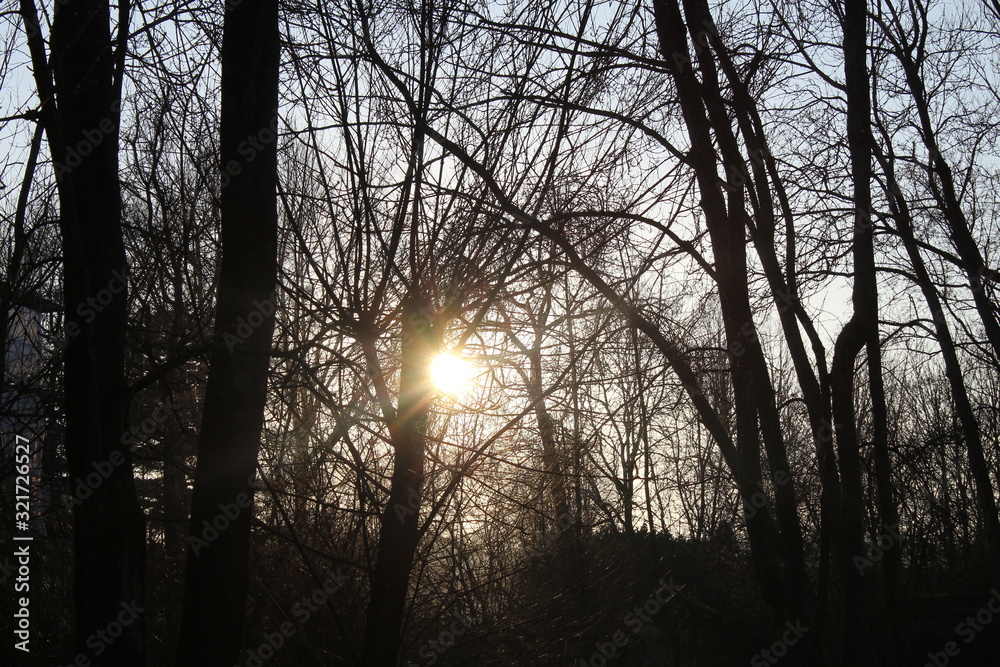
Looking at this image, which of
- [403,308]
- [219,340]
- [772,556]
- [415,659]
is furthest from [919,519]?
[219,340]

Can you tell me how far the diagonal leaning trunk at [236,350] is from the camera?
331 centimetres

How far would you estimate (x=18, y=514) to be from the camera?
6289mm

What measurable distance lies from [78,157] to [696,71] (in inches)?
155

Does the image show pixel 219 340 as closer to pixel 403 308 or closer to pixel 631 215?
pixel 403 308
